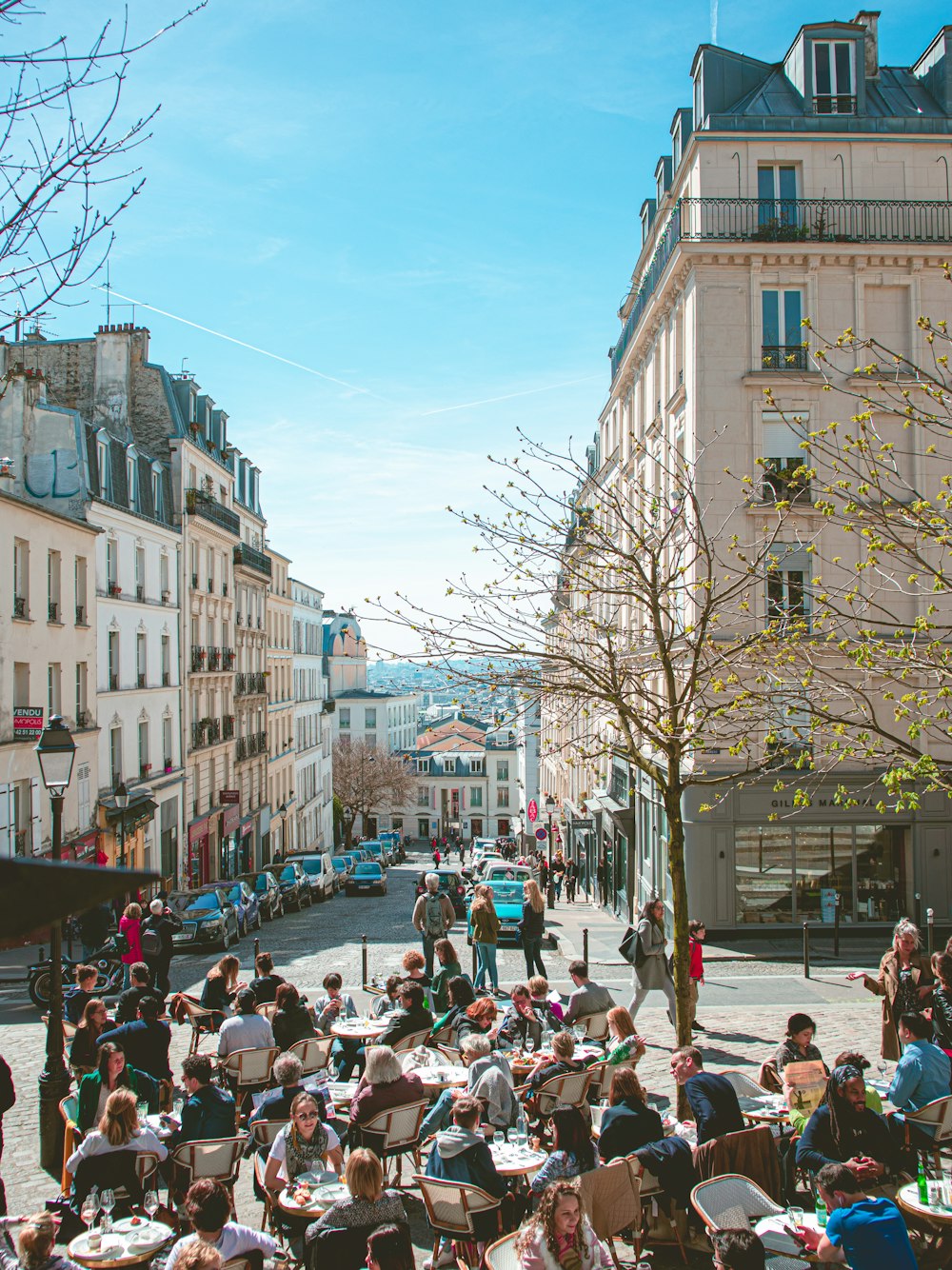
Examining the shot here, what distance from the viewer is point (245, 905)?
2433 cm

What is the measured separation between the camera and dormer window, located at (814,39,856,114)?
73.5 ft

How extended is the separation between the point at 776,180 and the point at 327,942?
1800cm

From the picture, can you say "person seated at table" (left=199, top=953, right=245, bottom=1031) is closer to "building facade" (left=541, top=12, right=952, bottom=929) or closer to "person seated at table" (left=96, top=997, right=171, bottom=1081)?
"person seated at table" (left=96, top=997, right=171, bottom=1081)

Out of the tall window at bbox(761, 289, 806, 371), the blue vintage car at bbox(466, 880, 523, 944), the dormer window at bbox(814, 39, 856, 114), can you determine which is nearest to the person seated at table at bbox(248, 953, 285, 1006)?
the blue vintage car at bbox(466, 880, 523, 944)

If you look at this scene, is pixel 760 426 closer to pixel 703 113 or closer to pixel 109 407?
pixel 703 113

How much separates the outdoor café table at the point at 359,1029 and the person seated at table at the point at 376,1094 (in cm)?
249

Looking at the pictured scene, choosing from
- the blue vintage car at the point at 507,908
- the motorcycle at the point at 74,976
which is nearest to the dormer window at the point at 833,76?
the blue vintage car at the point at 507,908

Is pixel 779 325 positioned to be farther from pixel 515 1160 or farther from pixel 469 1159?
pixel 469 1159

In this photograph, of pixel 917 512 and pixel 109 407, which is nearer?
pixel 917 512

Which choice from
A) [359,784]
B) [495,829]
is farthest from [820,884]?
[495,829]

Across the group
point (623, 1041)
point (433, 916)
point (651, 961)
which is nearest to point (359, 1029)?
point (623, 1041)

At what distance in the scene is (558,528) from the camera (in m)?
11.8

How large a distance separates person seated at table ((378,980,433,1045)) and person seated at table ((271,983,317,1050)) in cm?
77

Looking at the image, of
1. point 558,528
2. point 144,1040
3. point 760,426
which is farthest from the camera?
point 760,426
